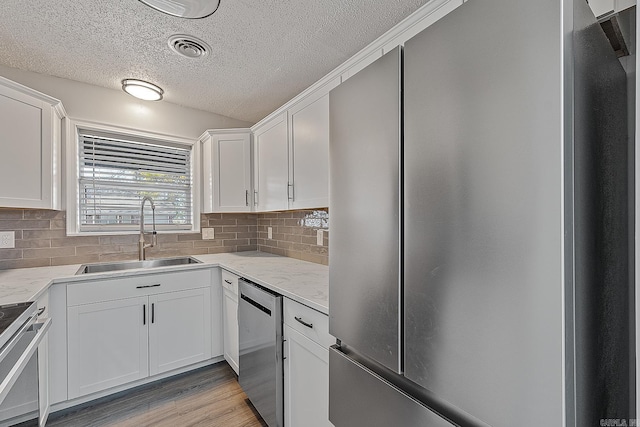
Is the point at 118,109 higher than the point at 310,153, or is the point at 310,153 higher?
the point at 118,109

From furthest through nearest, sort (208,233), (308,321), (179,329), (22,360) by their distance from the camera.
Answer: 1. (208,233)
2. (179,329)
3. (308,321)
4. (22,360)

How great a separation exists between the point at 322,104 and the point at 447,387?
1643 millimetres

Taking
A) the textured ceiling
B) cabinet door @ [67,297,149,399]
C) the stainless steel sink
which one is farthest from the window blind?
cabinet door @ [67,297,149,399]

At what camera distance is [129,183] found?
2.71m

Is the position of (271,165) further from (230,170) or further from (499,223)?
(499,223)

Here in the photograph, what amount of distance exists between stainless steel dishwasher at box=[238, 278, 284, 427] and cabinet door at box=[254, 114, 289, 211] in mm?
735

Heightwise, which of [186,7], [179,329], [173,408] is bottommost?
[173,408]

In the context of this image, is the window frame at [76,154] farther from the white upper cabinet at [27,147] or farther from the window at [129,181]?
the white upper cabinet at [27,147]

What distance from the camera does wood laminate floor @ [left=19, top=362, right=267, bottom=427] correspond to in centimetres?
183

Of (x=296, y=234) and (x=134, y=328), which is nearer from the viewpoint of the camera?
(x=134, y=328)

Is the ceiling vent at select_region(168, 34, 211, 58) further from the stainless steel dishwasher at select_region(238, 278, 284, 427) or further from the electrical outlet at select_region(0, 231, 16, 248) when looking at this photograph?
the electrical outlet at select_region(0, 231, 16, 248)

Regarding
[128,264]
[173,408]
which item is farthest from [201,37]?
[173,408]

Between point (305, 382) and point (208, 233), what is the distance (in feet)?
6.84

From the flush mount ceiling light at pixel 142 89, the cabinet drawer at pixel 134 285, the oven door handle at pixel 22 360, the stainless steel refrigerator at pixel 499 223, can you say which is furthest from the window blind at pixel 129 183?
the stainless steel refrigerator at pixel 499 223
